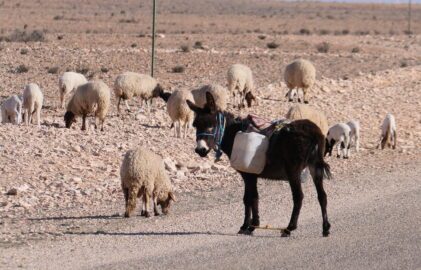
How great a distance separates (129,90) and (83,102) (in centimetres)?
276

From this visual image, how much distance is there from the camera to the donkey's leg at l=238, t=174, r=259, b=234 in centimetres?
1028

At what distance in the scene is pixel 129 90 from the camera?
24.0 meters

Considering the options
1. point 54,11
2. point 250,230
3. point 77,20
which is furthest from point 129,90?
point 54,11

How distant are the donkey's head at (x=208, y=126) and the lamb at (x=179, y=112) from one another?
9.82 m

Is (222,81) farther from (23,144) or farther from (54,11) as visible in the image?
(54,11)

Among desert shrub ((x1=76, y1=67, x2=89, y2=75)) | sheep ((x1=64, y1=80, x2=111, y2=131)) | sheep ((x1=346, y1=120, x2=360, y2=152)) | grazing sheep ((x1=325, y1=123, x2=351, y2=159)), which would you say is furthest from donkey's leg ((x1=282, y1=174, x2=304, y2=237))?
desert shrub ((x1=76, y1=67, x2=89, y2=75))

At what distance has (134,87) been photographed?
79.1 ft

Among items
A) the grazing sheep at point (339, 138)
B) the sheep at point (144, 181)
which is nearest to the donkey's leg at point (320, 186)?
the sheep at point (144, 181)

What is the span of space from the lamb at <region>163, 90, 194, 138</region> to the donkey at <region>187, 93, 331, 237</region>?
9.69 metres

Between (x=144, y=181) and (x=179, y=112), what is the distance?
27.6 feet

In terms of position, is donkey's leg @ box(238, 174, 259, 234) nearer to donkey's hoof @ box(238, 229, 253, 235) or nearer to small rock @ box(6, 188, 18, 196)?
donkey's hoof @ box(238, 229, 253, 235)

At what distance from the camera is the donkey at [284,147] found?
998cm

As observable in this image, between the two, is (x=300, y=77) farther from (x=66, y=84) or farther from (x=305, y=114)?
(x=305, y=114)

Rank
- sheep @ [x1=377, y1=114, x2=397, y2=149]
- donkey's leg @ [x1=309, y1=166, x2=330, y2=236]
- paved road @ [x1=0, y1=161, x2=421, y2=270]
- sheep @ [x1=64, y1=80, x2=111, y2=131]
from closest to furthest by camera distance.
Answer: paved road @ [x1=0, y1=161, x2=421, y2=270]
donkey's leg @ [x1=309, y1=166, x2=330, y2=236]
sheep @ [x1=377, y1=114, x2=397, y2=149]
sheep @ [x1=64, y1=80, x2=111, y2=131]
